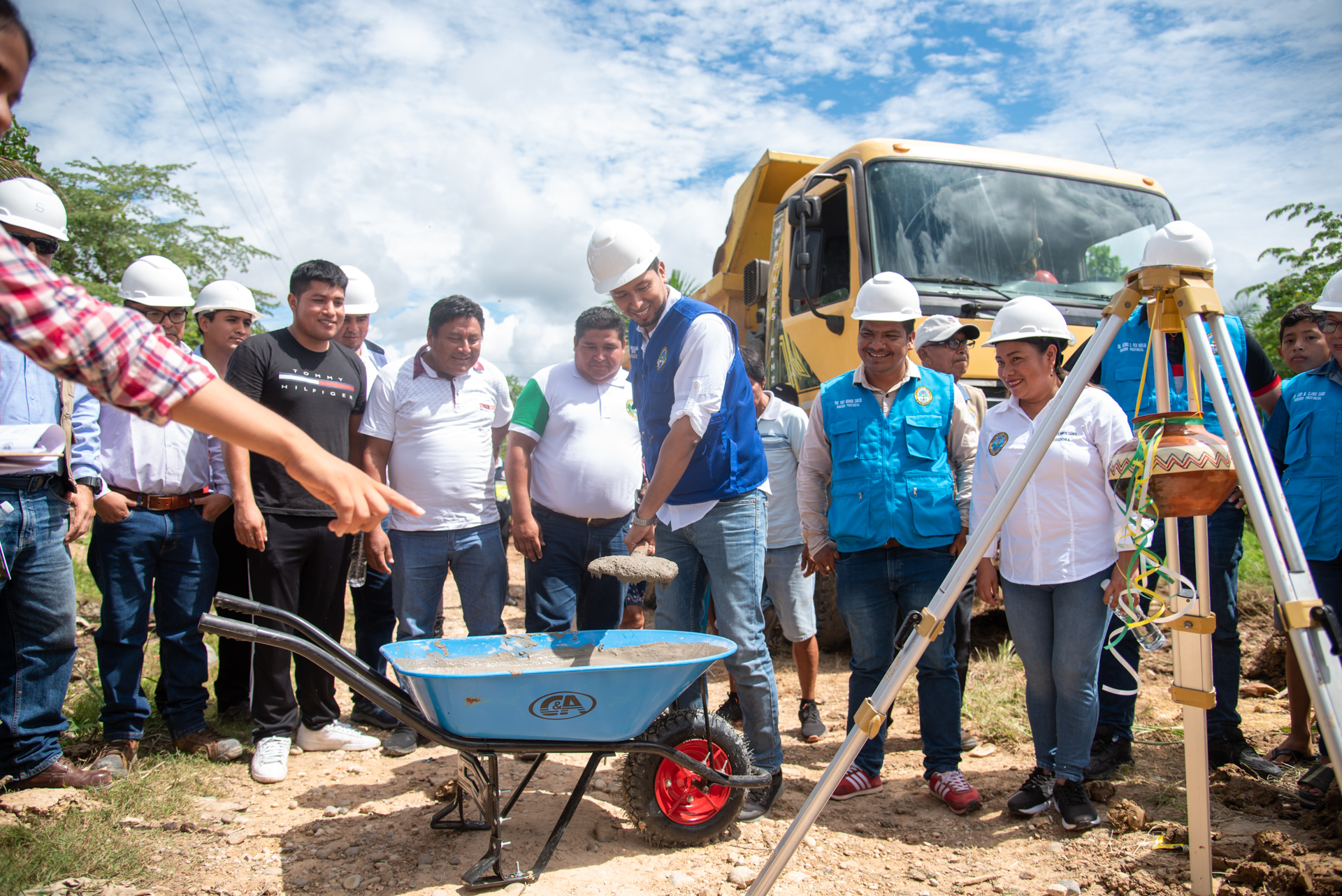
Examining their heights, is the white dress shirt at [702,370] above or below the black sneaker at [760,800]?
above

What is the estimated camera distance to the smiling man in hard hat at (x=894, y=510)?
3180 mm

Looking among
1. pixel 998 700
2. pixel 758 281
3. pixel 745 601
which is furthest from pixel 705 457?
pixel 758 281

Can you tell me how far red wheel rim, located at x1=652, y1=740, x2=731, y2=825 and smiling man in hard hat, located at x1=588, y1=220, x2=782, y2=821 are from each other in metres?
0.21

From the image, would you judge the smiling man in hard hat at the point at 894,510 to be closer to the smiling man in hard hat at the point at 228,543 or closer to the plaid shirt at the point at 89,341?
the plaid shirt at the point at 89,341

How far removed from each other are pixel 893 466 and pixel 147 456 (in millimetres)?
3151

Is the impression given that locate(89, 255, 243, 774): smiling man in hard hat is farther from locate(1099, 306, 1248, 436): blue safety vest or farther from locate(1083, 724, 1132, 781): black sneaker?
locate(1099, 306, 1248, 436): blue safety vest

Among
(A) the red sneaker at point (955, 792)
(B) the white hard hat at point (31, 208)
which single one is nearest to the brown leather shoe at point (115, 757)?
(B) the white hard hat at point (31, 208)

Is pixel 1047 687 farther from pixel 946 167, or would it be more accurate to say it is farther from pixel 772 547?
pixel 946 167

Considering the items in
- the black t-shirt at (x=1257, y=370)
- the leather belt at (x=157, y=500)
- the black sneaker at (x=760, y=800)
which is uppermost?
the black t-shirt at (x=1257, y=370)

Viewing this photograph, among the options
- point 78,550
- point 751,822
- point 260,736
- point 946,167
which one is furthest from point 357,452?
point 78,550

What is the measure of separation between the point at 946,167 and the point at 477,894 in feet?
15.2

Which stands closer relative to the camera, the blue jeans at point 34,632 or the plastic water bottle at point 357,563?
the blue jeans at point 34,632

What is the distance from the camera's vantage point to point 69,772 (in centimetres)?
318

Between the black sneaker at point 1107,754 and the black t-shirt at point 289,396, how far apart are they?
A: 11.4 ft
